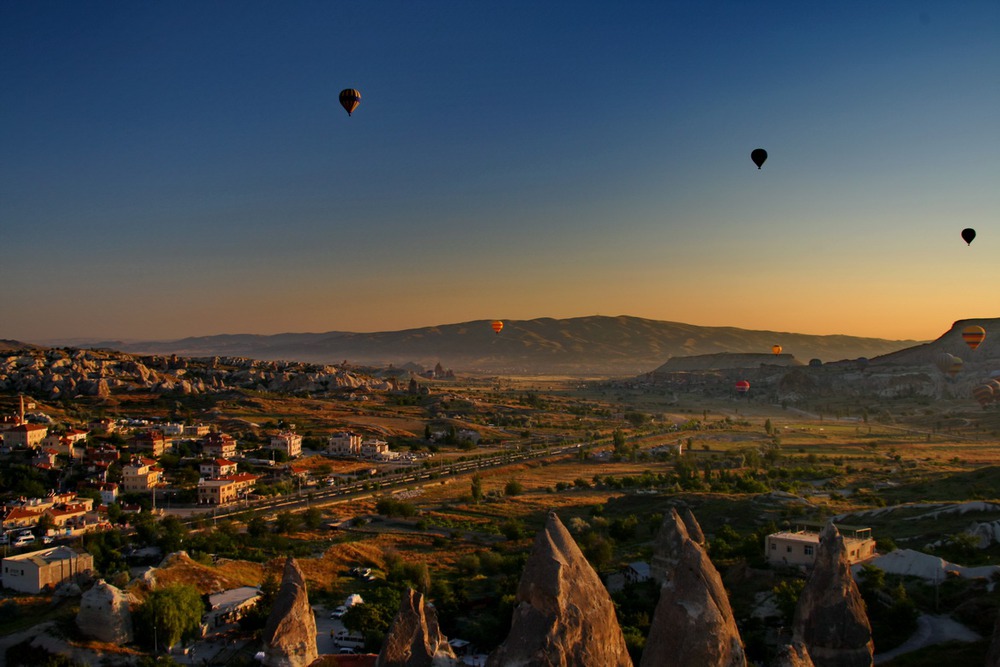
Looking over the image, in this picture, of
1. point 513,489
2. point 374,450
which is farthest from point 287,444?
point 513,489

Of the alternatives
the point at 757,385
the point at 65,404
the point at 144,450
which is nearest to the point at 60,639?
the point at 144,450

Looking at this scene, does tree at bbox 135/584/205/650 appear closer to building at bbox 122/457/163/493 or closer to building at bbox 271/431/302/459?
building at bbox 122/457/163/493

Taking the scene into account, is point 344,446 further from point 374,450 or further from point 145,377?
point 145,377

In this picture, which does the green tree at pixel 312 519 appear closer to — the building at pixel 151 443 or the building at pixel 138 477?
the building at pixel 138 477

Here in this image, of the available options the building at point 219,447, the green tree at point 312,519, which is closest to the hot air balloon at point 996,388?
the green tree at point 312,519

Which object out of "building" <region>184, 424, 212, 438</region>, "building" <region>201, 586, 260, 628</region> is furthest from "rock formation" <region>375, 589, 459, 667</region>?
"building" <region>184, 424, 212, 438</region>

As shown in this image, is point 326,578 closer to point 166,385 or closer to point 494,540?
point 494,540
